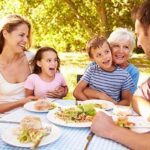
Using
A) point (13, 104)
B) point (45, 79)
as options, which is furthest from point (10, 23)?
point (13, 104)

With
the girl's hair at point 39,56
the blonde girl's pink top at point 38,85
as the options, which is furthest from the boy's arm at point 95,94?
the girl's hair at point 39,56

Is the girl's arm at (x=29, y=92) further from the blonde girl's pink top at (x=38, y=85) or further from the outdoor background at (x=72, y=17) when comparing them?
the outdoor background at (x=72, y=17)

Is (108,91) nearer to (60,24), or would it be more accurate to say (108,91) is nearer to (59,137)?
(59,137)

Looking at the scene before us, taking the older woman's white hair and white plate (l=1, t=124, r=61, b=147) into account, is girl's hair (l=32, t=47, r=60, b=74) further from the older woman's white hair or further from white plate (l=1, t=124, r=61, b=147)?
white plate (l=1, t=124, r=61, b=147)

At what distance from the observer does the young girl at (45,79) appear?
10.9ft

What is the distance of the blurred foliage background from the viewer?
44.0 feet

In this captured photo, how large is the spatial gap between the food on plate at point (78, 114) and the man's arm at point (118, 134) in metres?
0.20

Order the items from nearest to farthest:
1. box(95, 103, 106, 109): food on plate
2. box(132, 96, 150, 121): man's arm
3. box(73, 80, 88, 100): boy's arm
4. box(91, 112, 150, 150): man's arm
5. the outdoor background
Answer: box(91, 112, 150, 150): man's arm < box(132, 96, 150, 121): man's arm < box(95, 103, 106, 109): food on plate < box(73, 80, 88, 100): boy's arm < the outdoor background

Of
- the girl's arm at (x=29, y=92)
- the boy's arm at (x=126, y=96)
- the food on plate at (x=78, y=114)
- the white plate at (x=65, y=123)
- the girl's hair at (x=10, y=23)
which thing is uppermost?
the girl's hair at (x=10, y=23)

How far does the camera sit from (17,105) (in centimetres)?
295

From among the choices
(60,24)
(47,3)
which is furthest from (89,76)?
(60,24)

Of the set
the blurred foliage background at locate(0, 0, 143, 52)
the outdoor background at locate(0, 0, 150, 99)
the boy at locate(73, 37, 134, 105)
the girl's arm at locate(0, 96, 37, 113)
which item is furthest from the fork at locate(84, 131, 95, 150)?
the blurred foliage background at locate(0, 0, 143, 52)

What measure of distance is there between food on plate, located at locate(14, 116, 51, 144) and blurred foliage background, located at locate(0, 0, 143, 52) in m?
10.9

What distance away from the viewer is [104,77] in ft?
11.0
